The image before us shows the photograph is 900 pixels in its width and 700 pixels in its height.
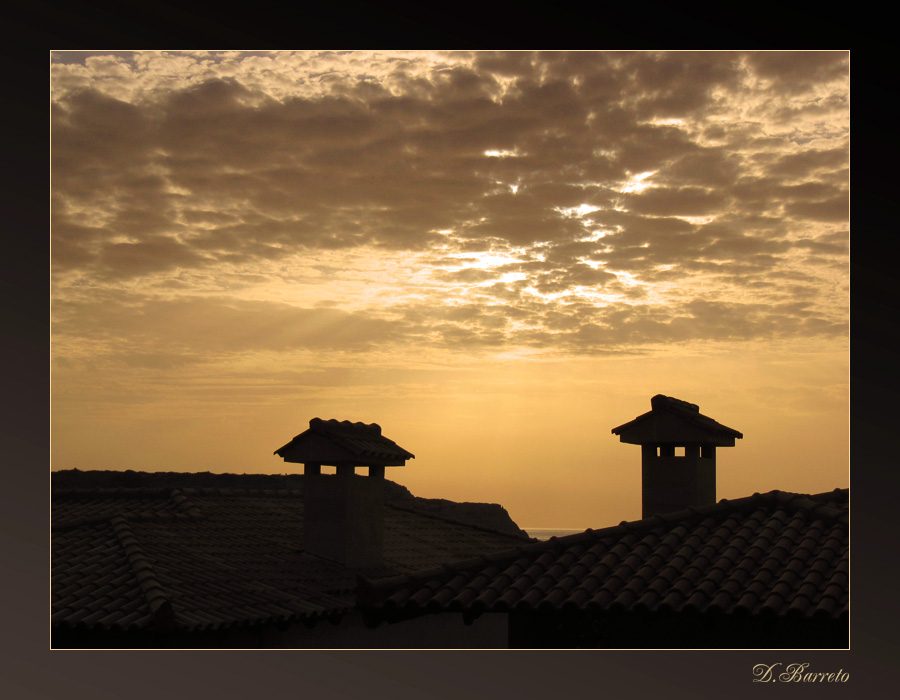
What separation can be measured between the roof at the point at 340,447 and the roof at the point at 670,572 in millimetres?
5143

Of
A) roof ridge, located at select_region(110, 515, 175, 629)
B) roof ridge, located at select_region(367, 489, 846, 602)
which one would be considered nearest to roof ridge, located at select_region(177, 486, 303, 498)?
roof ridge, located at select_region(110, 515, 175, 629)

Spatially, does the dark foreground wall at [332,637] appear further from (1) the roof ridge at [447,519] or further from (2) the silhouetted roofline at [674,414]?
(1) the roof ridge at [447,519]

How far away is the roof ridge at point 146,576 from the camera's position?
10.5m

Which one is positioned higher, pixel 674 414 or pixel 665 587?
pixel 674 414

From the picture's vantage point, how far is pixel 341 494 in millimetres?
15352

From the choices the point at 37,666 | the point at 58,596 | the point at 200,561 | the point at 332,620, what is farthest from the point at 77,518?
the point at 37,666

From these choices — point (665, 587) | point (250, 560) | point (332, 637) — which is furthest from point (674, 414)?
point (250, 560)

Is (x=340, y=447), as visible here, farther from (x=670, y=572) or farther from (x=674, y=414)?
(x=670, y=572)

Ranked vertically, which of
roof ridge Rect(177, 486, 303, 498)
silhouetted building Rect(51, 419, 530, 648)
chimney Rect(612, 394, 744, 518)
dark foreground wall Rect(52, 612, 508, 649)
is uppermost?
chimney Rect(612, 394, 744, 518)

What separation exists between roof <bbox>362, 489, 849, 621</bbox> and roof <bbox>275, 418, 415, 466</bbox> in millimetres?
5143

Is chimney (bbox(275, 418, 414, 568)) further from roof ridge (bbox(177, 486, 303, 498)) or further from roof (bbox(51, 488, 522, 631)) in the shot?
roof ridge (bbox(177, 486, 303, 498))

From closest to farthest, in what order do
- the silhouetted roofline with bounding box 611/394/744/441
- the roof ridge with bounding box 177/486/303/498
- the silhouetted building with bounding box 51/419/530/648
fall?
the silhouetted building with bounding box 51/419/530/648 → the silhouetted roofline with bounding box 611/394/744/441 → the roof ridge with bounding box 177/486/303/498
